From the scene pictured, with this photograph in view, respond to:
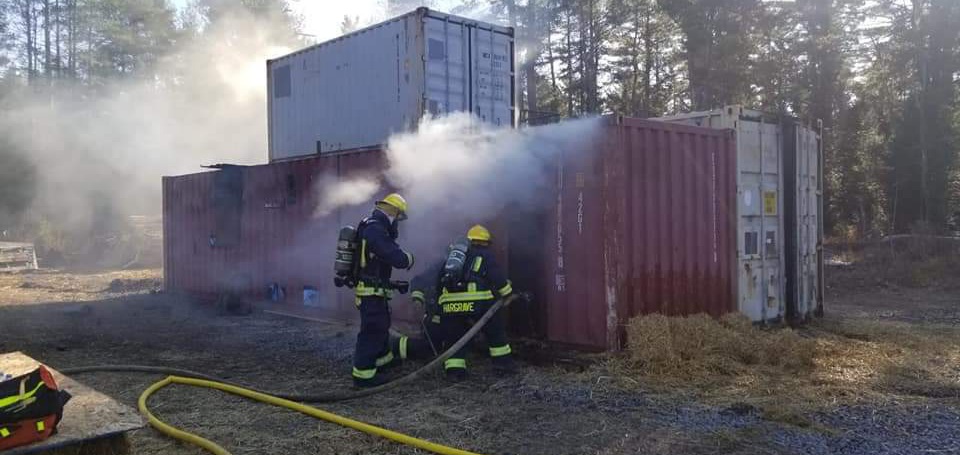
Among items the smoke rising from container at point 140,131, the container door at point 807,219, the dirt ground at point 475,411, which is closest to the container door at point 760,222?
the container door at point 807,219

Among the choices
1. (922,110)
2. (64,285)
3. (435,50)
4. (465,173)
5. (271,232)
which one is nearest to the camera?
(465,173)

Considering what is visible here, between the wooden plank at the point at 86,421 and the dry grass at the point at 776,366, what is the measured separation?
12.8 feet

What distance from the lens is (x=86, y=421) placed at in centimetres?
396

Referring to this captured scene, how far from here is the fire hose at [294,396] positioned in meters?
4.53

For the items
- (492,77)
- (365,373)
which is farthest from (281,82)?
(365,373)

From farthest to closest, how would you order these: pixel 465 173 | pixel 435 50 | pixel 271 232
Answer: pixel 271 232 < pixel 435 50 < pixel 465 173

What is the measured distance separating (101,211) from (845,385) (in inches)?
1070

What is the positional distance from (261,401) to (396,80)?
19.3 ft

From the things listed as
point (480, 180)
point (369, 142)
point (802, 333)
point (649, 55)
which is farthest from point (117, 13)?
point (802, 333)

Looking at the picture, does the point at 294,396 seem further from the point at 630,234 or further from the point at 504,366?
the point at 630,234

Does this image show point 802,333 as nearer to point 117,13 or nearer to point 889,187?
point 889,187

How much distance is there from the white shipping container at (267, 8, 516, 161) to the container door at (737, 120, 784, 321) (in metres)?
3.79

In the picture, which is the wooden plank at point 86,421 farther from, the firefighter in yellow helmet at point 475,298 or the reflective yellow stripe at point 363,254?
the firefighter in yellow helmet at point 475,298

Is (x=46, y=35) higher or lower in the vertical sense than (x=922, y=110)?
higher
